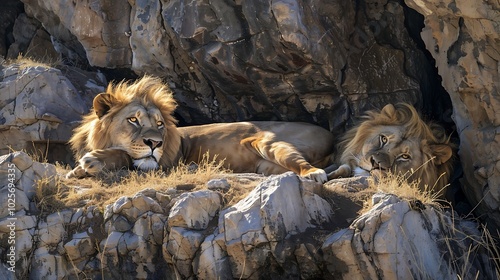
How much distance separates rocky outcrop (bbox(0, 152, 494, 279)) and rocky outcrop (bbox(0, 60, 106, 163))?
2869mm

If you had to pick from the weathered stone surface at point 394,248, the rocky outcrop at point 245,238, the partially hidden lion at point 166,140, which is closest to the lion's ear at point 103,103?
the partially hidden lion at point 166,140

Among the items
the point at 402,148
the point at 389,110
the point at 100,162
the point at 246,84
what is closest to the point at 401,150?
the point at 402,148

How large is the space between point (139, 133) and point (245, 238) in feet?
9.24

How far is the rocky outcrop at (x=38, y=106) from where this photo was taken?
10.9 metres

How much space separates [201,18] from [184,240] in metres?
3.70

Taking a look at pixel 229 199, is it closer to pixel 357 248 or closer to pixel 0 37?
pixel 357 248

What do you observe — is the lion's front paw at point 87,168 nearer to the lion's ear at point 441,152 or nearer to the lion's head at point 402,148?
the lion's head at point 402,148

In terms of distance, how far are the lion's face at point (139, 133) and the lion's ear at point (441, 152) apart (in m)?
2.74

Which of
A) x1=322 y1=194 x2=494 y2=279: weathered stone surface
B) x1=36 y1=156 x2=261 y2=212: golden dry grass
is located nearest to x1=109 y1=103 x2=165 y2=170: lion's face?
x1=36 y1=156 x2=261 y2=212: golden dry grass

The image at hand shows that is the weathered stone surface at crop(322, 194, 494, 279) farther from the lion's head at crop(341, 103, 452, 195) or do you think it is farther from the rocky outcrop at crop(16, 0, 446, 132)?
the rocky outcrop at crop(16, 0, 446, 132)

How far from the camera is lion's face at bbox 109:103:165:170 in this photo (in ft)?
30.8

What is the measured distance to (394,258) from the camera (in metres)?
6.72

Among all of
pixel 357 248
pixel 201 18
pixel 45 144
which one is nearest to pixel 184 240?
pixel 357 248

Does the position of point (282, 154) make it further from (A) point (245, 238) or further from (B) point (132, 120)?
(A) point (245, 238)
